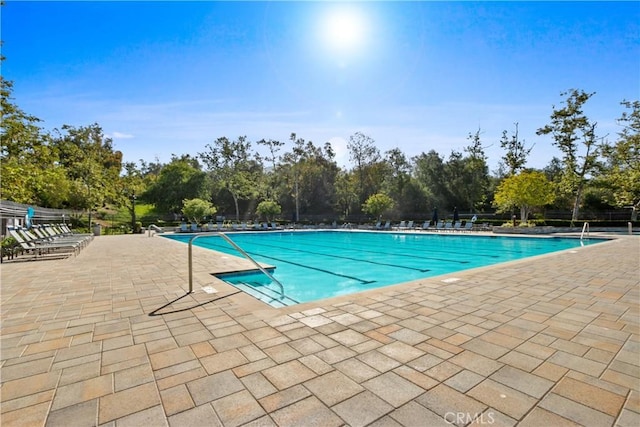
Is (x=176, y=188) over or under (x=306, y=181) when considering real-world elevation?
under

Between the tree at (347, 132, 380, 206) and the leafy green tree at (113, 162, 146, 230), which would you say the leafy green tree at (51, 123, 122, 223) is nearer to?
the leafy green tree at (113, 162, 146, 230)

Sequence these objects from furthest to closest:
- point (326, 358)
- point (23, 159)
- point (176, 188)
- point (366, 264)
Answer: point (176, 188) → point (23, 159) → point (366, 264) → point (326, 358)

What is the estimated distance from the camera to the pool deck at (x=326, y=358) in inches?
69.2

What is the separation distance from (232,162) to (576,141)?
27.6m

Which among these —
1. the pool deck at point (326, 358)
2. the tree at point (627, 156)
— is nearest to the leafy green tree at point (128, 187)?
the pool deck at point (326, 358)

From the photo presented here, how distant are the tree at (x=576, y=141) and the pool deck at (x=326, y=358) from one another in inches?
867

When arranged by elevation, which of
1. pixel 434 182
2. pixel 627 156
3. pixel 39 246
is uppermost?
pixel 627 156

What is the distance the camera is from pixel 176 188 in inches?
1188

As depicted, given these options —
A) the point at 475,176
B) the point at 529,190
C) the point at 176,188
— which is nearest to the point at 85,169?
the point at 176,188

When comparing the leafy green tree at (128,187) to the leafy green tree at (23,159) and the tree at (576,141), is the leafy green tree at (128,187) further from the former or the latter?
the tree at (576,141)

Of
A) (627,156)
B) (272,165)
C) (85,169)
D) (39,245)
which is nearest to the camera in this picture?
(39,245)

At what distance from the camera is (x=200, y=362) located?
235 cm

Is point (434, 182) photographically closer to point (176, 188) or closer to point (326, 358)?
point (176, 188)

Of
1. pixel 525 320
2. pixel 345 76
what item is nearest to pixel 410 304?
pixel 525 320
